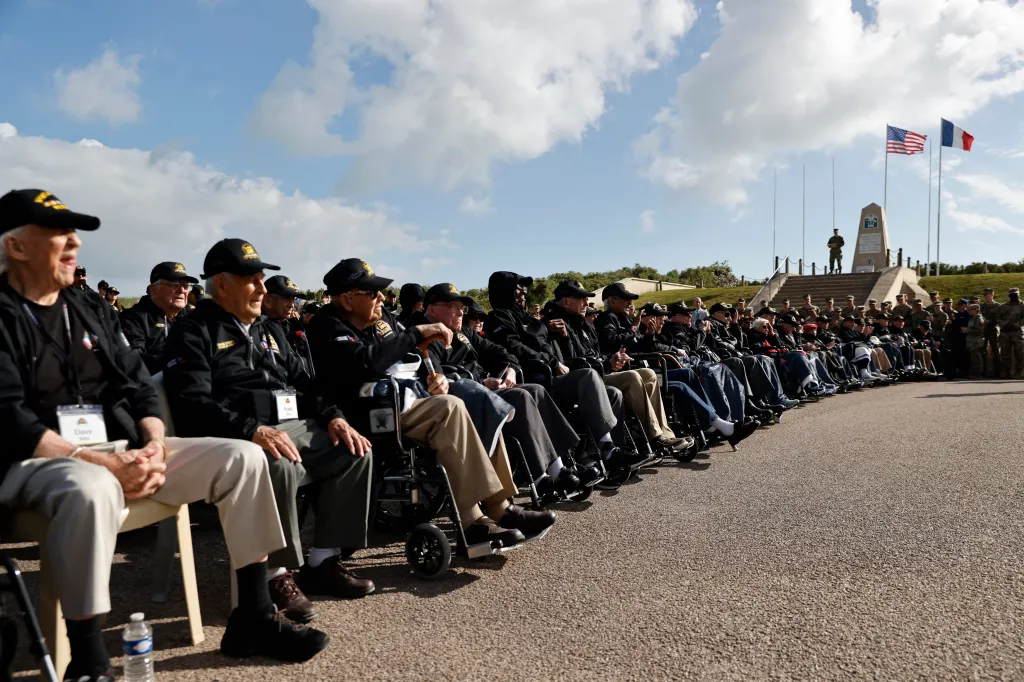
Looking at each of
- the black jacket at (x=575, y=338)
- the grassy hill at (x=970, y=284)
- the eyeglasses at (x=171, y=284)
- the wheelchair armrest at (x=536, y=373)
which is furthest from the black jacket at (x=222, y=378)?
the grassy hill at (x=970, y=284)

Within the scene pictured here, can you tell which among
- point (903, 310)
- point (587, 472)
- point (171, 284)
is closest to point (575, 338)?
point (587, 472)

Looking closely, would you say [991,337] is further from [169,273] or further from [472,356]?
[169,273]

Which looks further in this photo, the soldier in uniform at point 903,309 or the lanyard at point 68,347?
the soldier in uniform at point 903,309

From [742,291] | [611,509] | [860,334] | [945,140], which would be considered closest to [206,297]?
[611,509]

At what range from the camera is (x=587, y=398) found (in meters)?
5.90

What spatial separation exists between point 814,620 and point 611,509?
7.47ft

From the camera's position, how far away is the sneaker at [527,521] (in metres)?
4.39

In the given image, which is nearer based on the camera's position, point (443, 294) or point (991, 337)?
point (443, 294)

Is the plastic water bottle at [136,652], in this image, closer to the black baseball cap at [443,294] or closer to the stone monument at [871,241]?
the black baseball cap at [443,294]

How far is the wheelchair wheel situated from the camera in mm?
3961

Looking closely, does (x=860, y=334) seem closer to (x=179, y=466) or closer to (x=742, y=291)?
(x=179, y=466)

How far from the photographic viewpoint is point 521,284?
697 centimetres

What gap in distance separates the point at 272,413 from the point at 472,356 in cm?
234

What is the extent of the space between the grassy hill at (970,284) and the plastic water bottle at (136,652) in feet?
135
